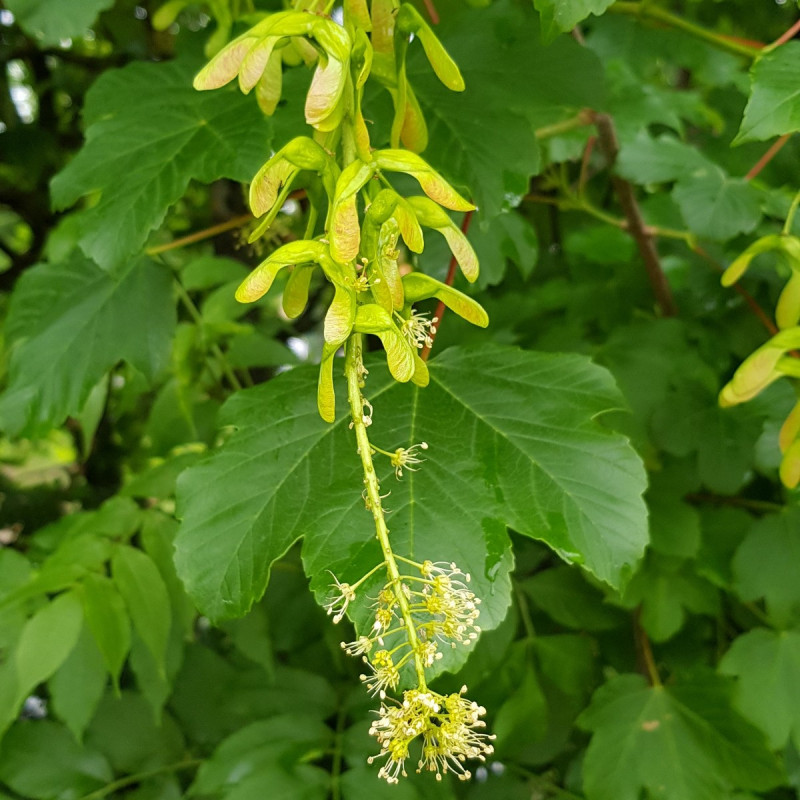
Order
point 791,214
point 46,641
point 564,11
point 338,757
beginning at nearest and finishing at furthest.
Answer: point 564,11 < point 791,214 < point 46,641 < point 338,757

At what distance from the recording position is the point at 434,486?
55 cm

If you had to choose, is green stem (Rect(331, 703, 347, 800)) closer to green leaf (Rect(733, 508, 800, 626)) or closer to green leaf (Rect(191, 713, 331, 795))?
green leaf (Rect(191, 713, 331, 795))

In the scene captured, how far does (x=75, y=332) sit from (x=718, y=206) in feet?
2.13

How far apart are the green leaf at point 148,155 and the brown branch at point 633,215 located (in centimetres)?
40

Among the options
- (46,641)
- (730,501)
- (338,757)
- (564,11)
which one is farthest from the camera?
(730,501)

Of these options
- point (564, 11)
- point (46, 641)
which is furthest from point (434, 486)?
point (46, 641)

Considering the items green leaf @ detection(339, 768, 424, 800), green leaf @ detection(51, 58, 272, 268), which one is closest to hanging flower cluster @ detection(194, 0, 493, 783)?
green leaf @ detection(51, 58, 272, 268)

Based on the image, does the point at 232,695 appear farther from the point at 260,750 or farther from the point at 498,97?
the point at 498,97

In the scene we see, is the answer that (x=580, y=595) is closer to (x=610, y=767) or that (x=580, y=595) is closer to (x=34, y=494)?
(x=610, y=767)

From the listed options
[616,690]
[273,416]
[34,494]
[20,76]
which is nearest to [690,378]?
[616,690]

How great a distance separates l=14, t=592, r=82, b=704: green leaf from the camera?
708 millimetres

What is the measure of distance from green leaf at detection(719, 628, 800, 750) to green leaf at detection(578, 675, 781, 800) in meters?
0.01

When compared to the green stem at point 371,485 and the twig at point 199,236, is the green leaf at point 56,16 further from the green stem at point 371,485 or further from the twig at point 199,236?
the green stem at point 371,485

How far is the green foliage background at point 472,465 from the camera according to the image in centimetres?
55
